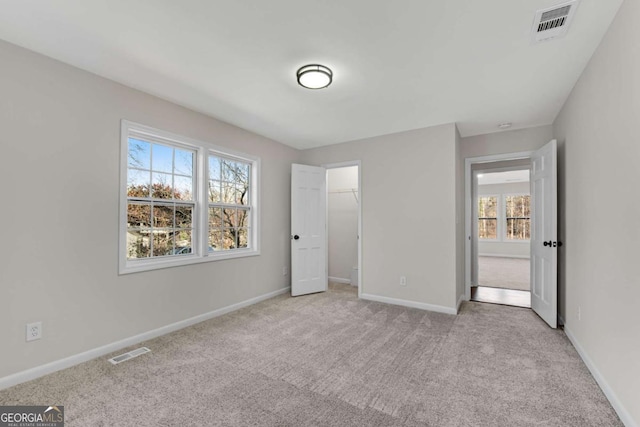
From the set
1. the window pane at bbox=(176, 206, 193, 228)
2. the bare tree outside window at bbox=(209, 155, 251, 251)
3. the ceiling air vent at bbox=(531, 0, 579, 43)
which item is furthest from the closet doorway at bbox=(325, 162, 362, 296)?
the ceiling air vent at bbox=(531, 0, 579, 43)

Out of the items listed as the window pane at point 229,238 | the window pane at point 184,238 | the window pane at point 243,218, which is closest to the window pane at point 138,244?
the window pane at point 184,238

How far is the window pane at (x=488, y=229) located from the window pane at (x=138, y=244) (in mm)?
10543

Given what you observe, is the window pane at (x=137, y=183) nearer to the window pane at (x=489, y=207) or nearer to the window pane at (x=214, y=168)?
the window pane at (x=214, y=168)

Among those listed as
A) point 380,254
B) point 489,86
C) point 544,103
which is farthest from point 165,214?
point 544,103

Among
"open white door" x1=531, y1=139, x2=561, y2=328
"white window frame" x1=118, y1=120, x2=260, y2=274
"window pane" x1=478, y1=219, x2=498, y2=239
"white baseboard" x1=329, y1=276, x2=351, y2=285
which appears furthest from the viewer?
"window pane" x1=478, y1=219, x2=498, y2=239

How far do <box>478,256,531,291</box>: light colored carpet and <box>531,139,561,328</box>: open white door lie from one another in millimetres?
1708

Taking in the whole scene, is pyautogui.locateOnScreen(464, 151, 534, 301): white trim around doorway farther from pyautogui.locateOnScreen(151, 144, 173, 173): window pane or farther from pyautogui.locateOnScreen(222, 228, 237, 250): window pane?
pyautogui.locateOnScreen(151, 144, 173, 173): window pane

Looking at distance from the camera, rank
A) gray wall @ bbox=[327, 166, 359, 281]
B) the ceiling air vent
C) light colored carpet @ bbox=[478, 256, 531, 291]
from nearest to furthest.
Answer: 1. the ceiling air vent
2. light colored carpet @ bbox=[478, 256, 531, 291]
3. gray wall @ bbox=[327, 166, 359, 281]

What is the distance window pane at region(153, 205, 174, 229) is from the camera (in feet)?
10.4

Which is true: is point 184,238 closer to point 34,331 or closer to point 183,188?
point 183,188

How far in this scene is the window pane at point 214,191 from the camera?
3787 millimetres

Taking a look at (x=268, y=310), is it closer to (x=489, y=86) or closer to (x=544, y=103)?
(x=489, y=86)

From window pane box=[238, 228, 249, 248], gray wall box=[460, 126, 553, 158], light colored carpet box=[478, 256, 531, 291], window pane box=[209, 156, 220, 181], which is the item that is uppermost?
gray wall box=[460, 126, 553, 158]

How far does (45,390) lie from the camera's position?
2.06 metres
